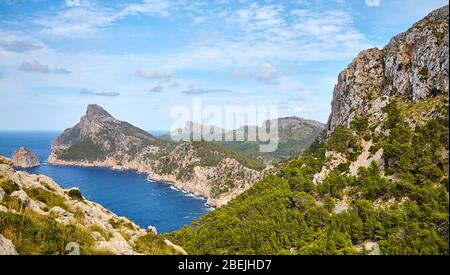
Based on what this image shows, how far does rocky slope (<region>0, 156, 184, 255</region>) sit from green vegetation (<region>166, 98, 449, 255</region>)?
1411 centimetres

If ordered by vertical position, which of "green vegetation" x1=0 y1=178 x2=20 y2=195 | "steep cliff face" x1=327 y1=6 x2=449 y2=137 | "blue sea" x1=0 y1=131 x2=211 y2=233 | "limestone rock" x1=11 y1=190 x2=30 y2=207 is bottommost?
"blue sea" x1=0 y1=131 x2=211 y2=233

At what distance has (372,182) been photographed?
40156 mm

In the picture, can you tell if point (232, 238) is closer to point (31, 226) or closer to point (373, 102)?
point (31, 226)

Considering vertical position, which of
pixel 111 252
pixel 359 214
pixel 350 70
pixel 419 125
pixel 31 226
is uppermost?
pixel 350 70

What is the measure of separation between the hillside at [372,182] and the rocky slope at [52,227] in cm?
1415

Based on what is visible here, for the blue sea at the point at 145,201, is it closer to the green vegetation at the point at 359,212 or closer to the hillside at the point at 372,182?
the hillside at the point at 372,182

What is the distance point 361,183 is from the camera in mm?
41938

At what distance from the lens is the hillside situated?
28.4 meters

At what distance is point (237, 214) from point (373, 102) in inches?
1219

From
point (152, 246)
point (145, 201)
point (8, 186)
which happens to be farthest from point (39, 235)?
point (145, 201)

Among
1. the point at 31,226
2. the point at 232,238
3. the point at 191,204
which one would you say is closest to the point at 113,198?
the point at 191,204

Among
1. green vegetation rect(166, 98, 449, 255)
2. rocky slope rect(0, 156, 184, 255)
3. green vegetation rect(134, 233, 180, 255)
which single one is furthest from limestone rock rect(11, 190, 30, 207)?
green vegetation rect(166, 98, 449, 255)

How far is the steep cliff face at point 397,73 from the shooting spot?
4606 cm

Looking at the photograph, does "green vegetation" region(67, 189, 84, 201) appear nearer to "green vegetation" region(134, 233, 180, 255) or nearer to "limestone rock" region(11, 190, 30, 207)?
"limestone rock" region(11, 190, 30, 207)
